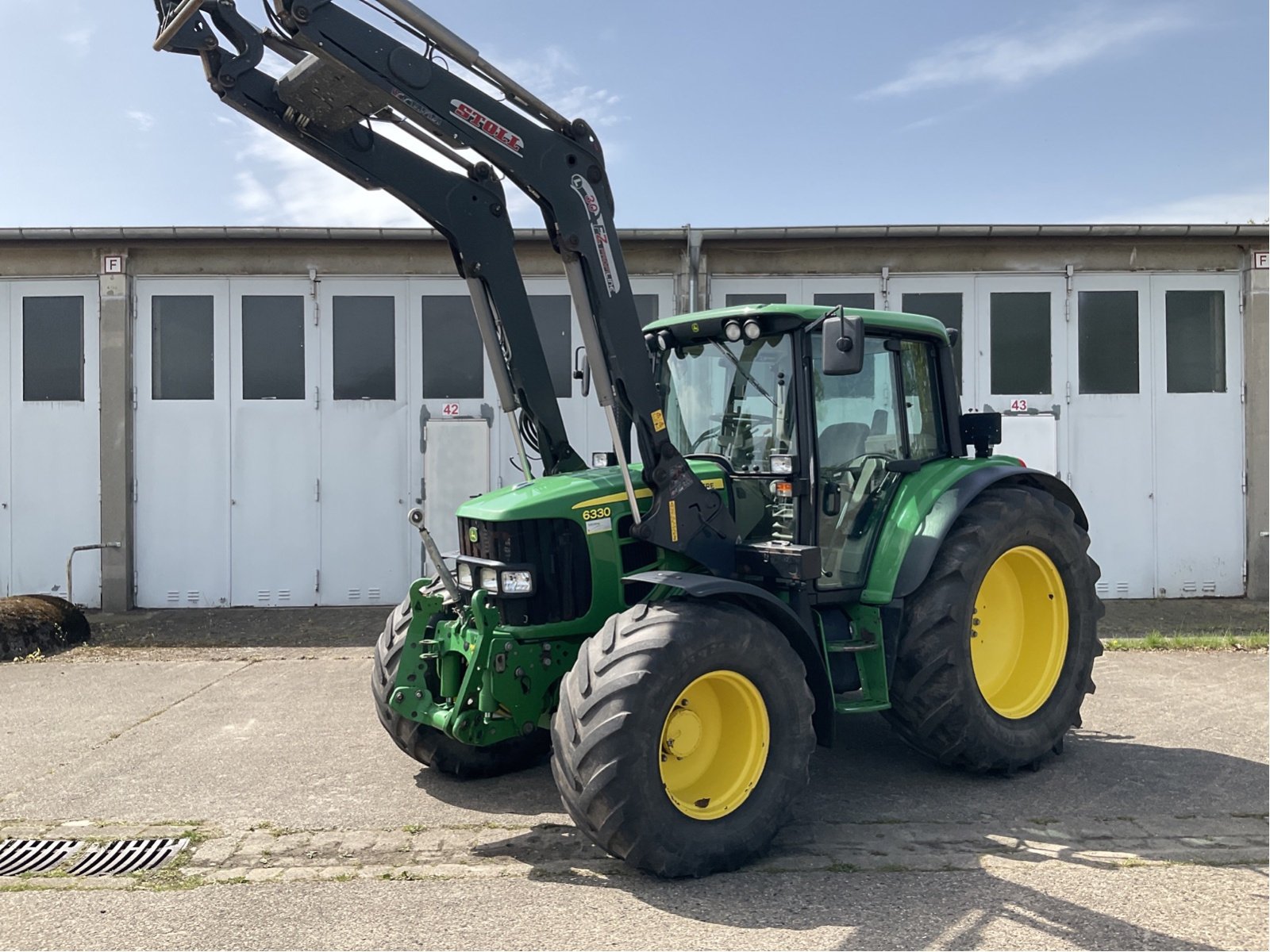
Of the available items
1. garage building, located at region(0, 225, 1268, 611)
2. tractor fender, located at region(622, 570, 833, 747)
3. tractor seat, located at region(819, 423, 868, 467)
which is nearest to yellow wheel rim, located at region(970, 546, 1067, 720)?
tractor seat, located at region(819, 423, 868, 467)

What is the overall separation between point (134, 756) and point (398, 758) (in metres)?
1.54

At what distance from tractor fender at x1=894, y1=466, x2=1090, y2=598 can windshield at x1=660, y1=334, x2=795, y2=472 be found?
2.58 feet

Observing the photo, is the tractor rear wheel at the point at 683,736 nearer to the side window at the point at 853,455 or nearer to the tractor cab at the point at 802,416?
the tractor cab at the point at 802,416

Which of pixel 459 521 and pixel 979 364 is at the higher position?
pixel 979 364

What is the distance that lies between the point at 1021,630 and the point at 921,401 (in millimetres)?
1386

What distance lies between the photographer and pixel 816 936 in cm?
345

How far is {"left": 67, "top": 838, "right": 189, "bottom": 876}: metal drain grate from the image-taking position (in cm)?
420

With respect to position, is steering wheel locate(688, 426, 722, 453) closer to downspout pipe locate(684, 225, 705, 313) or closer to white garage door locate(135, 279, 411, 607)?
downspout pipe locate(684, 225, 705, 313)

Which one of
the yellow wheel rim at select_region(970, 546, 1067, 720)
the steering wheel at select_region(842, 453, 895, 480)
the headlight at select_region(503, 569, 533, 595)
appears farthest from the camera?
the yellow wheel rim at select_region(970, 546, 1067, 720)

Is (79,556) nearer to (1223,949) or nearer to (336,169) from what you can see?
(336,169)

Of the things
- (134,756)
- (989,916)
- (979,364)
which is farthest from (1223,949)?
(979,364)

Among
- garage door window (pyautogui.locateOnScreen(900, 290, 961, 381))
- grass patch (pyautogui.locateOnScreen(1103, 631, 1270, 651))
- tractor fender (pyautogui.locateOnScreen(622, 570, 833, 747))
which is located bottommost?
grass patch (pyautogui.locateOnScreen(1103, 631, 1270, 651))

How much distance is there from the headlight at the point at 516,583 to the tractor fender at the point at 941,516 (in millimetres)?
1782

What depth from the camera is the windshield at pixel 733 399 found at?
5.14 meters
